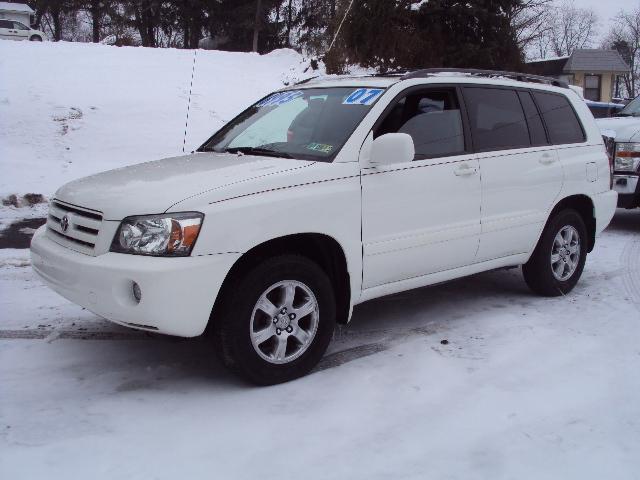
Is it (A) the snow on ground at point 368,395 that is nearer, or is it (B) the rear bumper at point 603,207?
(A) the snow on ground at point 368,395

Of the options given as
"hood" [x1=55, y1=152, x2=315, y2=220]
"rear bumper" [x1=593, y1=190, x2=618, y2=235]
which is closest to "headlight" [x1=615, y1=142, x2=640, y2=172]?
"rear bumper" [x1=593, y1=190, x2=618, y2=235]

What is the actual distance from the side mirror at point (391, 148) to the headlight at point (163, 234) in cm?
122

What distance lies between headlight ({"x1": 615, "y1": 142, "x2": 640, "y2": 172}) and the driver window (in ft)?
15.8

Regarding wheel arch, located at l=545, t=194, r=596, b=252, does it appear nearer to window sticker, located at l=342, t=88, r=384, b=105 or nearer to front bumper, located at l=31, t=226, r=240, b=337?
window sticker, located at l=342, t=88, r=384, b=105

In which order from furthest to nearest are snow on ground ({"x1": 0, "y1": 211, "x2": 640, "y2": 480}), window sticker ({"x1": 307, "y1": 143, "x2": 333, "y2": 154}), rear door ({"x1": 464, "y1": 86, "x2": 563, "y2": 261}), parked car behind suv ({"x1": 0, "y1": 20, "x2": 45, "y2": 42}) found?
parked car behind suv ({"x1": 0, "y1": 20, "x2": 45, "y2": 42}) → rear door ({"x1": 464, "y1": 86, "x2": 563, "y2": 261}) → window sticker ({"x1": 307, "y1": 143, "x2": 333, "y2": 154}) → snow on ground ({"x1": 0, "y1": 211, "x2": 640, "y2": 480})

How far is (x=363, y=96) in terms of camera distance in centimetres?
445

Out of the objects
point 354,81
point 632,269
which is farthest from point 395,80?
point 632,269

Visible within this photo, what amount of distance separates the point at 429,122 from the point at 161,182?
1935 mm

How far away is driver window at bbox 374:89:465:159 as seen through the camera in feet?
14.5

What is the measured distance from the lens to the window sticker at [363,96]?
4.37 metres

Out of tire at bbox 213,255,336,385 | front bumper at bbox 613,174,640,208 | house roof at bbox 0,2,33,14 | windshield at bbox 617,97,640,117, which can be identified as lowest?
tire at bbox 213,255,336,385

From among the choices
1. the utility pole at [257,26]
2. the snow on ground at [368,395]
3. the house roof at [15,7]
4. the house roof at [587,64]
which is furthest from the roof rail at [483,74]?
the house roof at [15,7]

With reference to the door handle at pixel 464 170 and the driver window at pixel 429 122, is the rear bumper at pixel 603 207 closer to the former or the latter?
the door handle at pixel 464 170

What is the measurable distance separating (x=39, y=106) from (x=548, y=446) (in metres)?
14.0
